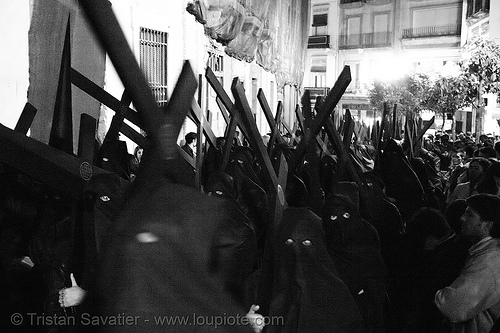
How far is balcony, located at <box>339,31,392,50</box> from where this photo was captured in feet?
116

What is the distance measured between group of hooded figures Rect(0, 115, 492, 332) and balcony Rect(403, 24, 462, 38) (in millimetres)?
30151

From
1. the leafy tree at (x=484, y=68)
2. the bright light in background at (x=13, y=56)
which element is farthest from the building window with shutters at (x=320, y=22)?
the bright light in background at (x=13, y=56)

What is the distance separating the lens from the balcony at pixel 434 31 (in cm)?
3253

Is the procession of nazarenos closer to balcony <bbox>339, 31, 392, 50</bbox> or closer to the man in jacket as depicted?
the man in jacket

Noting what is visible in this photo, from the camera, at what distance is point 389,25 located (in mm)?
35469

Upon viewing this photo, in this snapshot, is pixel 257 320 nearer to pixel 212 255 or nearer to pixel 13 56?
Answer: pixel 212 255

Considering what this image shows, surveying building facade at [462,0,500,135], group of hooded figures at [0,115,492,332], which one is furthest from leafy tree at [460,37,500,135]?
group of hooded figures at [0,115,492,332]

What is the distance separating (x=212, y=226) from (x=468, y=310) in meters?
2.03

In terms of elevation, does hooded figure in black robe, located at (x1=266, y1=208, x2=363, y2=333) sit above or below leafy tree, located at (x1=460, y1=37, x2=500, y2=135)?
below

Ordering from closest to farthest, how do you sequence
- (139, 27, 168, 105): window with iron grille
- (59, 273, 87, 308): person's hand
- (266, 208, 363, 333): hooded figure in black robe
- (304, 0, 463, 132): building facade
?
(59, 273, 87, 308): person's hand
(266, 208, 363, 333): hooded figure in black robe
(139, 27, 168, 105): window with iron grille
(304, 0, 463, 132): building facade

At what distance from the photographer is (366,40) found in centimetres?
3609

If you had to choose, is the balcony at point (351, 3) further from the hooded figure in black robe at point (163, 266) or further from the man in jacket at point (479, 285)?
the hooded figure in black robe at point (163, 266)

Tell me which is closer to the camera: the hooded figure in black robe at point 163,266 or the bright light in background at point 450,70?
the hooded figure in black robe at point 163,266

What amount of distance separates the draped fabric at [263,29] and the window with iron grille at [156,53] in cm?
147
